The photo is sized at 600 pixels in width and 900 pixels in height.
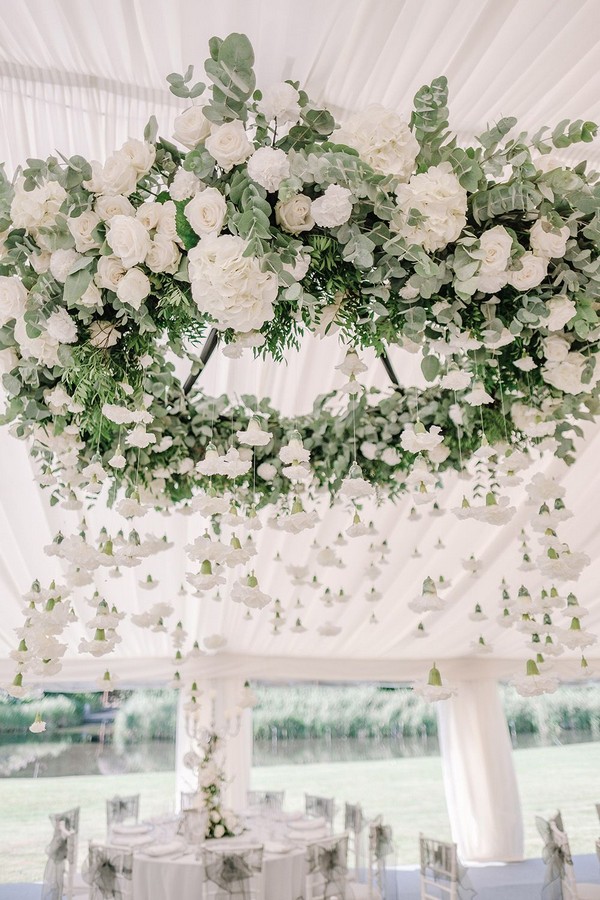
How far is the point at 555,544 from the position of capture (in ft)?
7.38

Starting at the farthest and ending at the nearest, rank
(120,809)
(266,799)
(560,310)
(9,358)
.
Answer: (266,799) → (120,809) → (9,358) → (560,310)

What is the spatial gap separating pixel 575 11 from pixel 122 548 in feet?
6.72

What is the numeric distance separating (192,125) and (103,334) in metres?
0.52

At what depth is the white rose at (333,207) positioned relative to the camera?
120 cm

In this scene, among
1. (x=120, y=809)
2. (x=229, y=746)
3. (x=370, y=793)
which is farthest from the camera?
(x=370, y=793)

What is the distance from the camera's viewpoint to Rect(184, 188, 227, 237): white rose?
121 cm

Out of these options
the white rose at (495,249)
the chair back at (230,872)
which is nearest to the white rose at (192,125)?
the white rose at (495,249)

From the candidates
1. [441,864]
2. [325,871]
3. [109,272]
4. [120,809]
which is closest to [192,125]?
[109,272]

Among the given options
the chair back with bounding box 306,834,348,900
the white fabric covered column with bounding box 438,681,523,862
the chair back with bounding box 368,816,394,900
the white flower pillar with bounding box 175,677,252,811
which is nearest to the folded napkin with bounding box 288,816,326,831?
the chair back with bounding box 368,816,394,900

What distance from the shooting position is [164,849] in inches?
174

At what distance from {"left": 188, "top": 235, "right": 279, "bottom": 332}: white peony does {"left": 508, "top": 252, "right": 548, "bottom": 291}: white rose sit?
20.5 inches

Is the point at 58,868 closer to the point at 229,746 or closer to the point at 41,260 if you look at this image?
the point at 229,746

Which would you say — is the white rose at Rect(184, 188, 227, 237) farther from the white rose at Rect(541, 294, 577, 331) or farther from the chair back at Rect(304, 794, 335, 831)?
the chair back at Rect(304, 794, 335, 831)

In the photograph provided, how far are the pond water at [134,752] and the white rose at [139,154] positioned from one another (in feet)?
29.3
